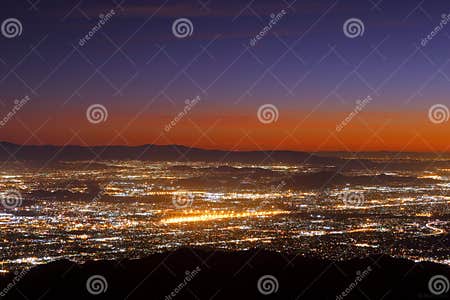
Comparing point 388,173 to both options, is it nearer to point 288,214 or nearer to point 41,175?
point 288,214

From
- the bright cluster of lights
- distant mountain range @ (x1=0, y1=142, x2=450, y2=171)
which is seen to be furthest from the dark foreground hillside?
distant mountain range @ (x1=0, y1=142, x2=450, y2=171)

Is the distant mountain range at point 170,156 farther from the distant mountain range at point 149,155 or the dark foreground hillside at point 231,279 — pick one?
the dark foreground hillside at point 231,279

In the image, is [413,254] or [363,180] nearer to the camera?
[413,254]

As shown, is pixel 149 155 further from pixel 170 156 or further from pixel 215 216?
pixel 215 216

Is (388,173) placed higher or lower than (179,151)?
higher

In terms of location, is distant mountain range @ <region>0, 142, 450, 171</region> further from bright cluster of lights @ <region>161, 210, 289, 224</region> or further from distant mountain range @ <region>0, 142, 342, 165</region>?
bright cluster of lights @ <region>161, 210, 289, 224</region>

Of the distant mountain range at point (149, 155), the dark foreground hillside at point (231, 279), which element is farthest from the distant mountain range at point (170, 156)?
the dark foreground hillside at point (231, 279)

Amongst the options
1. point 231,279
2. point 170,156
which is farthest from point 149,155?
point 231,279

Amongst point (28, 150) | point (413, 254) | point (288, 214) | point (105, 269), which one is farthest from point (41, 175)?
point (105, 269)
